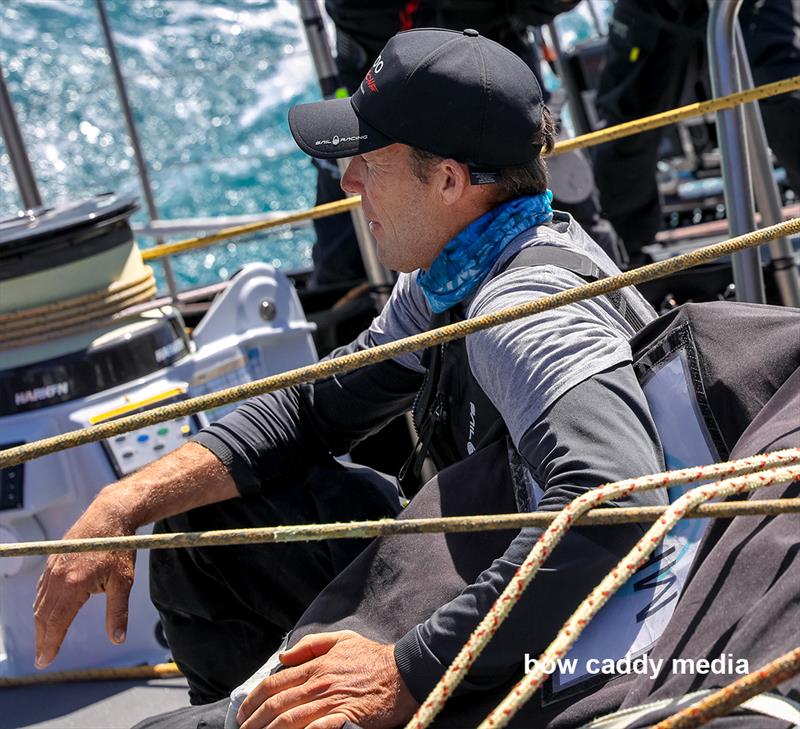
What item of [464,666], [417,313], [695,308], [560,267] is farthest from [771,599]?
[417,313]

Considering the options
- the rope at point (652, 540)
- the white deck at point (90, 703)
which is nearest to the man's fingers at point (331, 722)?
the rope at point (652, 540)

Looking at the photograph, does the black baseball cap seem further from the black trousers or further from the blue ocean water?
the blue ocean water

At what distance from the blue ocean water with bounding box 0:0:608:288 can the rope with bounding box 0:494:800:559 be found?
8049mm

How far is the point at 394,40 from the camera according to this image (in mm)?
1873

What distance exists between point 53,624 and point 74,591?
6cm

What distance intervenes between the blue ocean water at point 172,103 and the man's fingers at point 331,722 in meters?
8.14

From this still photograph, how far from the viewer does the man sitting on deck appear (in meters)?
1.41

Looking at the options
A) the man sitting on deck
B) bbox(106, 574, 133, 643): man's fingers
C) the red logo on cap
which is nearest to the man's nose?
the man sitting on deck

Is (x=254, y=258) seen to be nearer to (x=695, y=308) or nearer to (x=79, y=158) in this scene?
(x=79, y=158)

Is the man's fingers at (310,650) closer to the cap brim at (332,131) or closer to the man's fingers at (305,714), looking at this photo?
the man's fingers at (305,714)

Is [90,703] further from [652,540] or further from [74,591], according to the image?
[652,540]

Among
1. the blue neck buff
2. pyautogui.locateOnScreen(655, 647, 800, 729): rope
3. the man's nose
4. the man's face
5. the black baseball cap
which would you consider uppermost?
the black baseball cap

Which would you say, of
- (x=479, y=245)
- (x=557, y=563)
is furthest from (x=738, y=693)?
(x=479, y=245)

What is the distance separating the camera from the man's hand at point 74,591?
1907mm
